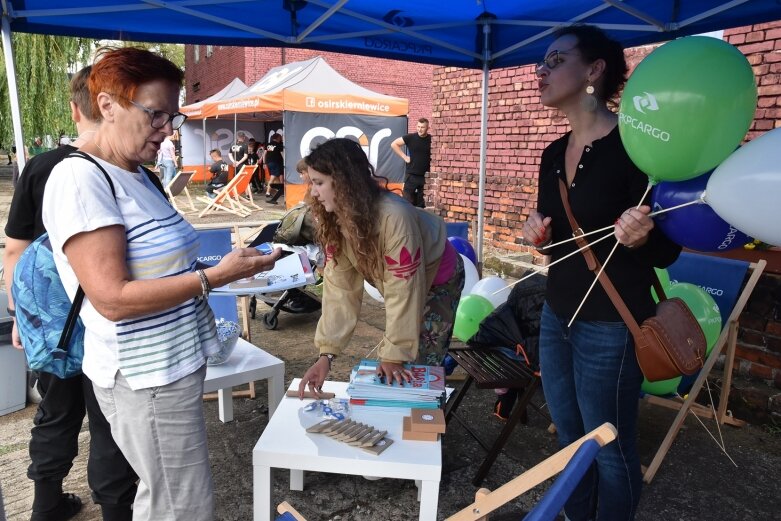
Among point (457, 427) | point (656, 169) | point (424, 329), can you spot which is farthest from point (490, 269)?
point (656, 169)

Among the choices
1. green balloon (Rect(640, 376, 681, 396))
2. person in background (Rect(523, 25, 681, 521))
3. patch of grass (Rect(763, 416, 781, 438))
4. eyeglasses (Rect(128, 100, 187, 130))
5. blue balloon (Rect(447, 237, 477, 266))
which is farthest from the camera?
blue balloon (Rect(447, 237, 477, 266))

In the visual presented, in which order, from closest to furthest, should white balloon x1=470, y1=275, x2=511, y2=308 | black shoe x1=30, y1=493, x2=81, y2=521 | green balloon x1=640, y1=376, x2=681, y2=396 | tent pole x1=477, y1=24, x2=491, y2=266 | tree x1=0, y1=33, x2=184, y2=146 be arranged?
1. black shoe x1=30, y1=493, x2=81, y2=521
2. green balloon x1=640, y1=376, x2=681, y2=396
3. white balloon x1=470, y1=275, x2=511, y2=308
4. tent pole x1=477, y1=24, x2=491, y2=266
5. tree x1=0, y1=33, x2=184, y2=146

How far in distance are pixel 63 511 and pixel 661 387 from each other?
2.93m

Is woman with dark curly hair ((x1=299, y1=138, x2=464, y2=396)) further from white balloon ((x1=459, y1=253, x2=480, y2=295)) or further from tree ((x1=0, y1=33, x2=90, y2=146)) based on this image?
tree ((x1=0, y1=33, x2=90, y2=146))

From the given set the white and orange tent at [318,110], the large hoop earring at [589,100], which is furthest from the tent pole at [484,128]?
the white and orange tent at [318,110]

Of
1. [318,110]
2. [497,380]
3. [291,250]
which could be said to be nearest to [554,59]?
[497,380]

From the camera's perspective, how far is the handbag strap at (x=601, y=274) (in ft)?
5.20

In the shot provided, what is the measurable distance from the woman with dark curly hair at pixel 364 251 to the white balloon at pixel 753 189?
41.3 inches

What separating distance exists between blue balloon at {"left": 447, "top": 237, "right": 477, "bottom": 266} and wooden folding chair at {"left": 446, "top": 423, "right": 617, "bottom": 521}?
3.24 metres

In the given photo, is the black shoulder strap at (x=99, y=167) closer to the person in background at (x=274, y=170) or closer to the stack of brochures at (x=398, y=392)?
the stack of brochures at (x=398, y=392)

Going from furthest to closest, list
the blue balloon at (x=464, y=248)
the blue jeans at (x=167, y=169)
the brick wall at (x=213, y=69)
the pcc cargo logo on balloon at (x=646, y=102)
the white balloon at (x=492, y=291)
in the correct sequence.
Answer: the brick wall at (x=213, y=69) → the blue jeans at (x=167, y=169) → the blue balloon at (x=464, y=248) → the white balloon at (x=492, y=291) → the pcc cargo logo on balloon at (x=646, y=102)

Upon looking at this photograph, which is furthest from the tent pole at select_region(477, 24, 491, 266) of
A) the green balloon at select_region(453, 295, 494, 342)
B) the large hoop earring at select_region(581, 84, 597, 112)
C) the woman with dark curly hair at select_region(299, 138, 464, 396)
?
the large hoop earring at select_region(581, 84, 597, 112)

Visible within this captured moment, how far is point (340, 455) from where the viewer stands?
1.79 meters

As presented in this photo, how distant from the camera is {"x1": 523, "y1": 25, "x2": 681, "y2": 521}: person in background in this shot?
5.31 ft
